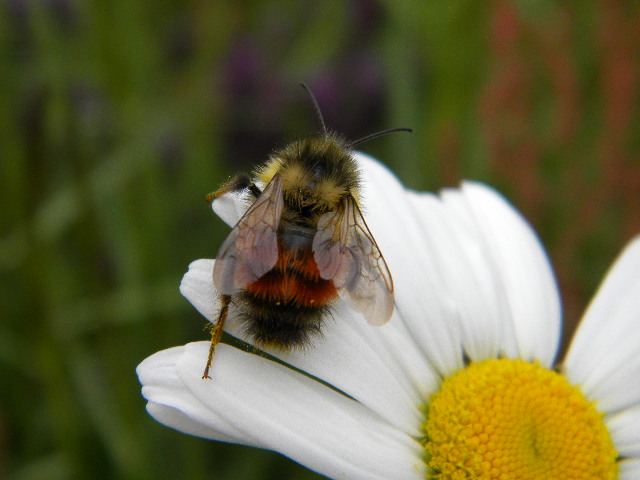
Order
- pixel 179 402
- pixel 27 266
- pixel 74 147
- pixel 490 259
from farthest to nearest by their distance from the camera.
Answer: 1. pixel 74 147
2. pixel 27 266
3. pixel 490 259
4. pixel 179 402

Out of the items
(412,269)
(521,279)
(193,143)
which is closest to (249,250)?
(412,269)

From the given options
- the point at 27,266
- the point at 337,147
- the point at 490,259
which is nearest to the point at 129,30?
the point at 27,266

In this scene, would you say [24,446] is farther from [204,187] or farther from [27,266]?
[204,187]

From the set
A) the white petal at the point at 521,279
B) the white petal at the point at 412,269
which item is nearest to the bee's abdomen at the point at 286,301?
the white petal at the point at 412,269

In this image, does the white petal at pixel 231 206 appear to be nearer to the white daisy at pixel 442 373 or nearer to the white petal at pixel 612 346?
the white daisy at pixel 442 373

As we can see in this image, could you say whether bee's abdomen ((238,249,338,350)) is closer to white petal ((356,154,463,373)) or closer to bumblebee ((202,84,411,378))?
bumblebee ((202,84,411,378))

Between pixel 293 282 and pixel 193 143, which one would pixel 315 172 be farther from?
pixel 193 143
